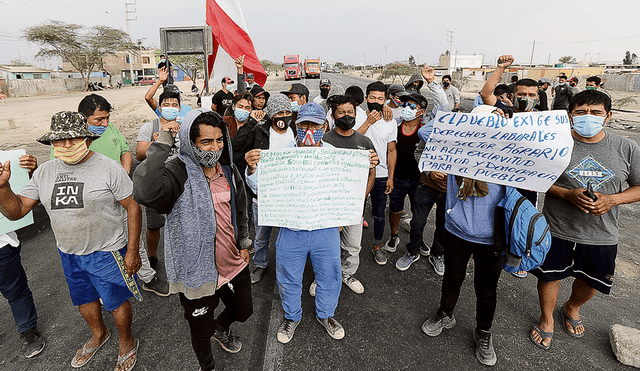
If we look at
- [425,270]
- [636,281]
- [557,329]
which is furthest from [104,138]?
[636,281]

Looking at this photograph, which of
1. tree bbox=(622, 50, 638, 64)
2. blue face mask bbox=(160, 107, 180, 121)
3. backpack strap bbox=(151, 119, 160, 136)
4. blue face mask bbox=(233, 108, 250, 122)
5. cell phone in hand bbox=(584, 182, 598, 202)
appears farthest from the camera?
tree bbox=(622, 50, 638, 64)

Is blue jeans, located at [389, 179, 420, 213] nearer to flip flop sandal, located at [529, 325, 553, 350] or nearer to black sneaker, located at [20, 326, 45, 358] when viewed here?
flip flop sandal, located at [529, 325, 553, 350]

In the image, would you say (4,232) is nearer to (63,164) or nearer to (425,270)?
(63,164)

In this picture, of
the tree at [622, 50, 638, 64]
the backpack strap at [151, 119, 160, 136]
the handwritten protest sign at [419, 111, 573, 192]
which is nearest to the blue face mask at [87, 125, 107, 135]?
the backpack strap at [151, 119, 160, 136]

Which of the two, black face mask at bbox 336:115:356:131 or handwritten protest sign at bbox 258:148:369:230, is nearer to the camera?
handwritten protest sign at bbox 258:148:369:230

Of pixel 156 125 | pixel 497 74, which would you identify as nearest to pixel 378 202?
pixel 497 74

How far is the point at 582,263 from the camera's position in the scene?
9.23 feet

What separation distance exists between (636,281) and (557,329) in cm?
172

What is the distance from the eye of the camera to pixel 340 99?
349 cm

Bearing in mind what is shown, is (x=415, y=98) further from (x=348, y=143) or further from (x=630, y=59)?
(x=630, y=59)

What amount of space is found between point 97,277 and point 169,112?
7.02 feet

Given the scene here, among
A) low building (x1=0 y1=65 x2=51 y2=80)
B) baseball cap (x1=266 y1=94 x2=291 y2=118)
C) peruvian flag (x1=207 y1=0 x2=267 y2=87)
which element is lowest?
baseball cap (x1=266 y1=94 x2=291 y2=118)

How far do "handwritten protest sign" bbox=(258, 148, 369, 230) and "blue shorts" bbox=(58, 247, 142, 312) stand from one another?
1.20 metres

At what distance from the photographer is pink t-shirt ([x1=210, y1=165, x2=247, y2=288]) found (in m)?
2.34
